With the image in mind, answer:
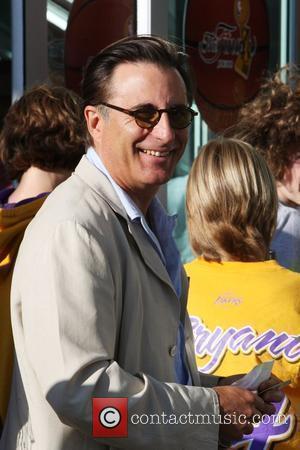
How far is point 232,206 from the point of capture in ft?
10.5

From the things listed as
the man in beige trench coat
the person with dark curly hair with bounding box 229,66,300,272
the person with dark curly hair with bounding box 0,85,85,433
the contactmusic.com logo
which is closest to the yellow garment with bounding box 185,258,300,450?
the man in beige trench coat

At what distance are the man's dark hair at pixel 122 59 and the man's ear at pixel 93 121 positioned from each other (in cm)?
2

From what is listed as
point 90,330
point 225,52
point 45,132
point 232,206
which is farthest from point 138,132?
point 225,52

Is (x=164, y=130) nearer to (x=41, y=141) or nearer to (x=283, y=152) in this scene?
(x=41, y=141)

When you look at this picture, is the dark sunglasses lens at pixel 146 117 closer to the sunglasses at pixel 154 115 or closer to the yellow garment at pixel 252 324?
the sunglasses at pixel 154 115

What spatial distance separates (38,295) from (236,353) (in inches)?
43.8

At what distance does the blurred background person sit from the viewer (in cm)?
305

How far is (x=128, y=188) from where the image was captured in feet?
8.04

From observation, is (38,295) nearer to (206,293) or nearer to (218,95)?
(206,293)

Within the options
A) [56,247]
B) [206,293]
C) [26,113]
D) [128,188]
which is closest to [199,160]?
[206,293]

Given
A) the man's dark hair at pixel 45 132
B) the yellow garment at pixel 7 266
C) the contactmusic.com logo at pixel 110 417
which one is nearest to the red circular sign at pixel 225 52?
the man's dark hair at pixel 45 132

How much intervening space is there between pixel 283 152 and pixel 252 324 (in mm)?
1537

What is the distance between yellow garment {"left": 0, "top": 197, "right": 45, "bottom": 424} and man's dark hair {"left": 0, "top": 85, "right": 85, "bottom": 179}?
39 cm

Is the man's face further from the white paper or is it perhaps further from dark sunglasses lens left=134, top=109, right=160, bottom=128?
the white paper
